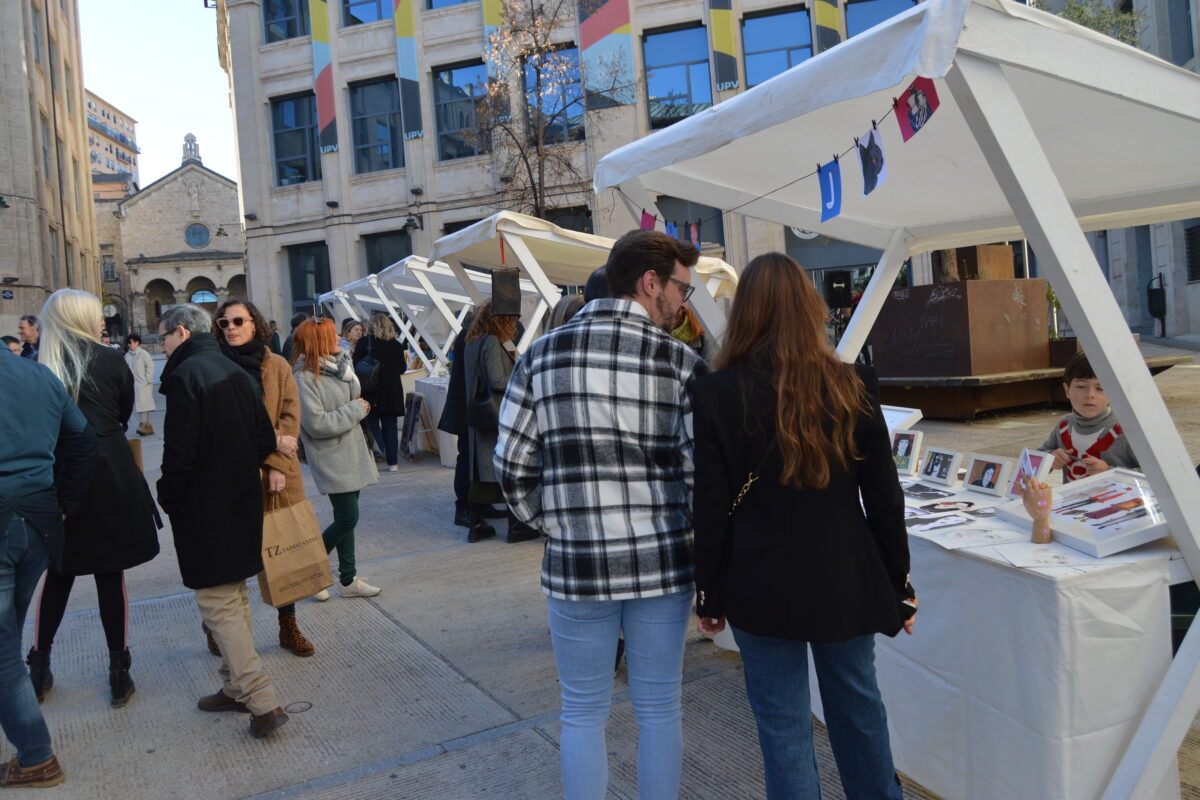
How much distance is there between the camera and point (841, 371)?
204 centimetres

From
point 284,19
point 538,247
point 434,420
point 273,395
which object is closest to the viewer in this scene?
point 273,395

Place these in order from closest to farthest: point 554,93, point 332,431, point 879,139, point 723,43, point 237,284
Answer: point 879,139, point 332,431, point 554,93, point 723,43, point 237,284

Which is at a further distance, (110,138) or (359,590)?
(110,138)

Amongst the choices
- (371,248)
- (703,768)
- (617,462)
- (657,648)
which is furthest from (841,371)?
(371,248)

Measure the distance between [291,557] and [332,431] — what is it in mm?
1065

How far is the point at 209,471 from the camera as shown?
3.38 meters

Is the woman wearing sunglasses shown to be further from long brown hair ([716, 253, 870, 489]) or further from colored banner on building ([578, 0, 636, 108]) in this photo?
colored banner on building ([578, 0, 636, 108])

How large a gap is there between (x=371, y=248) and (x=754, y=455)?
85.7 ft

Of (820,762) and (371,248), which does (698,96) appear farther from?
(820,762)

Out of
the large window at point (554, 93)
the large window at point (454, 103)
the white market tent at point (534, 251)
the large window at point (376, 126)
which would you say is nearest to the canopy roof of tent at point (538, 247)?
the white market tent at point (534, 251)

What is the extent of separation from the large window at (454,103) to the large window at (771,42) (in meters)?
7.64

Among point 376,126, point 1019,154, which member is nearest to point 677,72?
point 376,126

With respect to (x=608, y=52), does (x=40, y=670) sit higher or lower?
lower

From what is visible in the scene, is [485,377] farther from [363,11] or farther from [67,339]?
[363,11]
